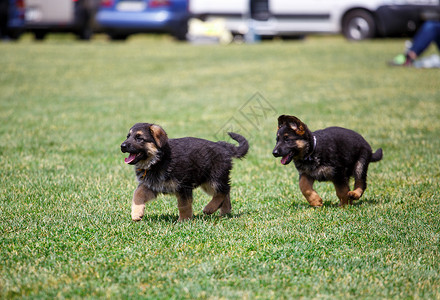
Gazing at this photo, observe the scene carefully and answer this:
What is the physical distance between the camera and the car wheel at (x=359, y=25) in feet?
70.5

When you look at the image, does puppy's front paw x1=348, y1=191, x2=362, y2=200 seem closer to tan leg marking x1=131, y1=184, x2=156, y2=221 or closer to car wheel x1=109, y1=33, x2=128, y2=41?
tan leg marking x1=131, y1=184, x2=156, y2=221

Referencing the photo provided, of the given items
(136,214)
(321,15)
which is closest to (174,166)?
(136,214)

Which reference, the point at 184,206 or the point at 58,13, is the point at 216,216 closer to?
the point at 184,206

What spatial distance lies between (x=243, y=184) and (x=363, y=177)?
1584 mm

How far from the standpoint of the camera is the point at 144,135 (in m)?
5.18

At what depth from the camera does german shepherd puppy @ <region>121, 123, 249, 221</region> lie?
204 inches

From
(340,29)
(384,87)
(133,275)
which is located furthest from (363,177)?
(340,29)

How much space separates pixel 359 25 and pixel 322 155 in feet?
57.6

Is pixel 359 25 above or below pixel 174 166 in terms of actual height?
above

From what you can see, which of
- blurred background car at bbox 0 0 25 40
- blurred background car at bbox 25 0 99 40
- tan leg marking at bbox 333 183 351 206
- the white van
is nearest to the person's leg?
the white van

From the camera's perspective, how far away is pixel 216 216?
5723 mm

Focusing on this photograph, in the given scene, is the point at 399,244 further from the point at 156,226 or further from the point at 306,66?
the point at 306,66

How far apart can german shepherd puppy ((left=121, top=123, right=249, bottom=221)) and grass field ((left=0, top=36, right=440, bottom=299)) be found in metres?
0.24

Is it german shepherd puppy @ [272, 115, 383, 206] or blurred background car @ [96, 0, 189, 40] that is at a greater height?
blurred background car @ [96, 0, 189, 40]
